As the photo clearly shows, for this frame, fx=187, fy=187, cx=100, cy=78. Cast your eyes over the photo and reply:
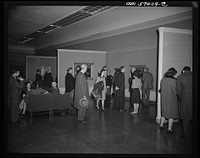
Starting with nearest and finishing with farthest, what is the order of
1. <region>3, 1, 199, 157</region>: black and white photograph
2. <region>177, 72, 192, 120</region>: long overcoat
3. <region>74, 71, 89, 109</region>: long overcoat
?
<region>3, 1, 199, 157</region>: black and white photograph → <region>177, 72, 192, 120</region>: long overcoat → <region>74, 71, 89, 109</region>: long overcoat

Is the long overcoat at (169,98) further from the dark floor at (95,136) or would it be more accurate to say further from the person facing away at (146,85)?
the person facing away at (146,85)

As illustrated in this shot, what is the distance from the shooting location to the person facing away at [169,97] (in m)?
3.62

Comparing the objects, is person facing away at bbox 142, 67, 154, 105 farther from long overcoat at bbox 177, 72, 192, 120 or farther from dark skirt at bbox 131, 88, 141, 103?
long overcoat at bbox 177, 72, 192, 120

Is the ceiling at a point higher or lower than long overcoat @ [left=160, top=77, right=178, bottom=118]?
higher

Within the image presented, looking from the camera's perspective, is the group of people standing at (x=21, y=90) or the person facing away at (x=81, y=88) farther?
the person facing away at (x=81, y=88)

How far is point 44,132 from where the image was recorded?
3795 millimetres

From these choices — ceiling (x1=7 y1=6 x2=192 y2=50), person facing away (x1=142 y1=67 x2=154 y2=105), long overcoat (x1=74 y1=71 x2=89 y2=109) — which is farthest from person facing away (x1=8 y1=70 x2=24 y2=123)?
person facing away (x1=142 y1=67 x2=154 y2=105)

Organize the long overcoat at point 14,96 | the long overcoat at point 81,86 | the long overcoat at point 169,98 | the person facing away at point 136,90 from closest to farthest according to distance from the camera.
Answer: the long overcoat at point 169,98, the long overcoat at point 14,96, the long overcoat at point 81,86, the person facing away at point 136,90

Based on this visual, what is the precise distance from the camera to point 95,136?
3.59 metres

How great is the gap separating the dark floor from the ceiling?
2071mm

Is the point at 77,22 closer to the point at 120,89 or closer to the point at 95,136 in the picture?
the point at 120,89

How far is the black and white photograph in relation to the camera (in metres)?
3.03

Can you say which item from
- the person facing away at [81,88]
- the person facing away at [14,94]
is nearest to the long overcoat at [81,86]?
the person facing away at [81,88]

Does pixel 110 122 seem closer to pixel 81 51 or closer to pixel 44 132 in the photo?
pixel 44 132
